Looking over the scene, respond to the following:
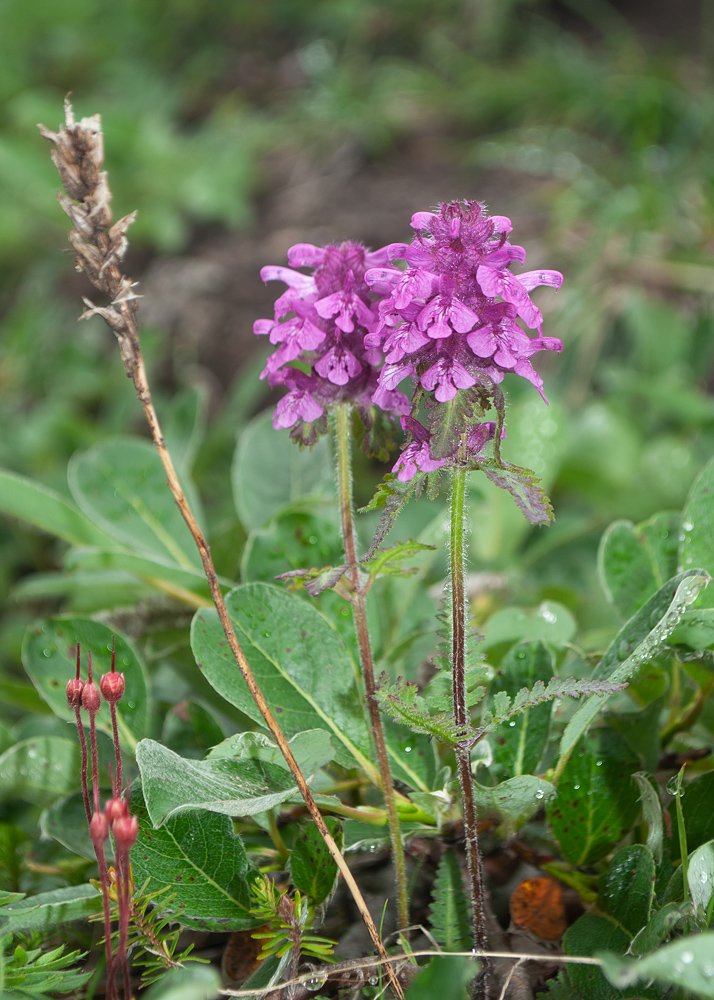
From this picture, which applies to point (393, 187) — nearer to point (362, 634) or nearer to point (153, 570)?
point (153, 570)

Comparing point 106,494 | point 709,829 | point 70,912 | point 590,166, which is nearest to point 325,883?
point 70,912

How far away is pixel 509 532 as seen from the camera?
5.80ft

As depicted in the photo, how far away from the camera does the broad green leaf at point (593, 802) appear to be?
948 millimetres

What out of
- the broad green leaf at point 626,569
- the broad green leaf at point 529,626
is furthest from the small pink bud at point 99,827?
the broad green leaf at point 626,569

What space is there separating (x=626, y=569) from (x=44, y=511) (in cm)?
91

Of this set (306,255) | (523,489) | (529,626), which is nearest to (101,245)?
(306,255)

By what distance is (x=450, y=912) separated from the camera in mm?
910

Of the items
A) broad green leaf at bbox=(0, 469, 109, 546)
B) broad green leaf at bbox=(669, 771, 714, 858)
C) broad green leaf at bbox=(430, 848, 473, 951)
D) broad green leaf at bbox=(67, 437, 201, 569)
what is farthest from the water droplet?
broad green leaf at bbox=(0, 469, 109, 546)

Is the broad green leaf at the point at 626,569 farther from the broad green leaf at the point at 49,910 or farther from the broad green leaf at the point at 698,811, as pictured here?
the broad green leaf at the point at 49,910

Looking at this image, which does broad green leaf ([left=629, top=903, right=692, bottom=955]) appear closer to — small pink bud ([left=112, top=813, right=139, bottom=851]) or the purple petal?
small pink bud ([left=112, top=813, right=139, bottom=851])

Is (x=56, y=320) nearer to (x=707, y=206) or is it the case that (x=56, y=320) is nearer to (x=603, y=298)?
(x=603, y=298)

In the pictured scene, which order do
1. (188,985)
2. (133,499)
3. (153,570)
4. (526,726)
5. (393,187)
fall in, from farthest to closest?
(393,187), (133,499), (153,570), (526,726), (188,985)

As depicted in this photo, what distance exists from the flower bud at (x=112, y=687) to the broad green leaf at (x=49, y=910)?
0.25 m

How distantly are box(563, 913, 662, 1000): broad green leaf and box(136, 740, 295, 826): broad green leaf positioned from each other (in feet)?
1.14
